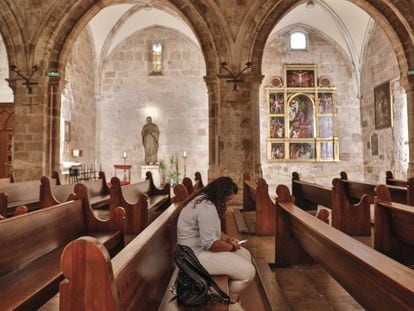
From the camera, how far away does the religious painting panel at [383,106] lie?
1318cm

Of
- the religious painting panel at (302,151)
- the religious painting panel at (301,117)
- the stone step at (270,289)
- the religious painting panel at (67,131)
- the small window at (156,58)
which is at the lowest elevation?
the stone step at (270,289)

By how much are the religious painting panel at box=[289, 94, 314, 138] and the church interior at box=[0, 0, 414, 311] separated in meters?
0.07

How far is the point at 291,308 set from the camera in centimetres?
276

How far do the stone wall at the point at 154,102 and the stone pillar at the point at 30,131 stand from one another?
6008 mm

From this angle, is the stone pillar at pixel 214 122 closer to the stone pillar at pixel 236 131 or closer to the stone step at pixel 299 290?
the stone pillar at pixel 236 131

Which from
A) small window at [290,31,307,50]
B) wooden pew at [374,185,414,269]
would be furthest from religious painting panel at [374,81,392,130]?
wooden pew at [374,185,414,269]

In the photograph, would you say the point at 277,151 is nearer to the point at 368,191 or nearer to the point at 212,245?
the point at 368,191

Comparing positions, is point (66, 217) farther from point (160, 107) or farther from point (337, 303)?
point (160, 107)

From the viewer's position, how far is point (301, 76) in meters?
15.8

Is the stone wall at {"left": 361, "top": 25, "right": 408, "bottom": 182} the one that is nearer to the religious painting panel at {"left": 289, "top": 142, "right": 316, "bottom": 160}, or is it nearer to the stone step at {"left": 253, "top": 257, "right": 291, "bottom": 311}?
the religious painting panel at {"left": 289, "top": 142, "right": 316, "bottom": 160}

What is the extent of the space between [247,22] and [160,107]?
24.3 ft

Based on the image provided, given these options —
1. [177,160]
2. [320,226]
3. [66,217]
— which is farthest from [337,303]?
[177,160]

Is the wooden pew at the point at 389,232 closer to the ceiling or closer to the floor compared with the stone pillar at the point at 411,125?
closer to the floor

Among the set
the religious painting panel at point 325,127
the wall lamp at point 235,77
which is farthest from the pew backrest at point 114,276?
the religious painting panel at point 325,127
